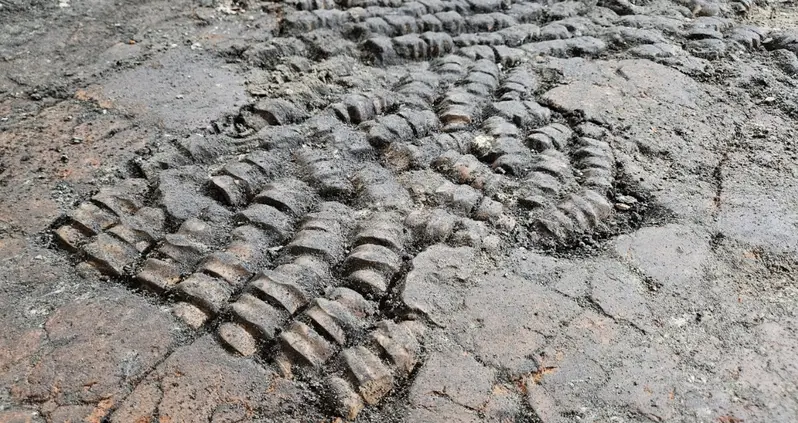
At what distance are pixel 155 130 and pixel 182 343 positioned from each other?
1093mm

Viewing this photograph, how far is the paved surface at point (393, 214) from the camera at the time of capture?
5.86 feet

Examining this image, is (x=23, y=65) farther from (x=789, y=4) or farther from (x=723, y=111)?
(x=789, y=4)

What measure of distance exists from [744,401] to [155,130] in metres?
2.20

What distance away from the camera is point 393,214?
90.2 inches

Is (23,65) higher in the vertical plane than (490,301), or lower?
higher

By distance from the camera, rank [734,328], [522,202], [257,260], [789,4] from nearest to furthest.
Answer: [734,328] → [257,260] → [522,202] → [789,4]

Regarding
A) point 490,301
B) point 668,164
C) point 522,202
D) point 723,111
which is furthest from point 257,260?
point 723,111

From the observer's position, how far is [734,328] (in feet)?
6.48

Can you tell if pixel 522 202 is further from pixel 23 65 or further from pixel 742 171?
pixel 23 65

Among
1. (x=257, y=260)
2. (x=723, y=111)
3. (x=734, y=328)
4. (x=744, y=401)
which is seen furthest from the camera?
(x=723, y=111)

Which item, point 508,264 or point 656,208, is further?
point 656,208

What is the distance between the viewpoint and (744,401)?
1.77m

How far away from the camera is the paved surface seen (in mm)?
1787

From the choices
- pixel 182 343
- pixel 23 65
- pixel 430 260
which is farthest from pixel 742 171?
pixel 23 65
